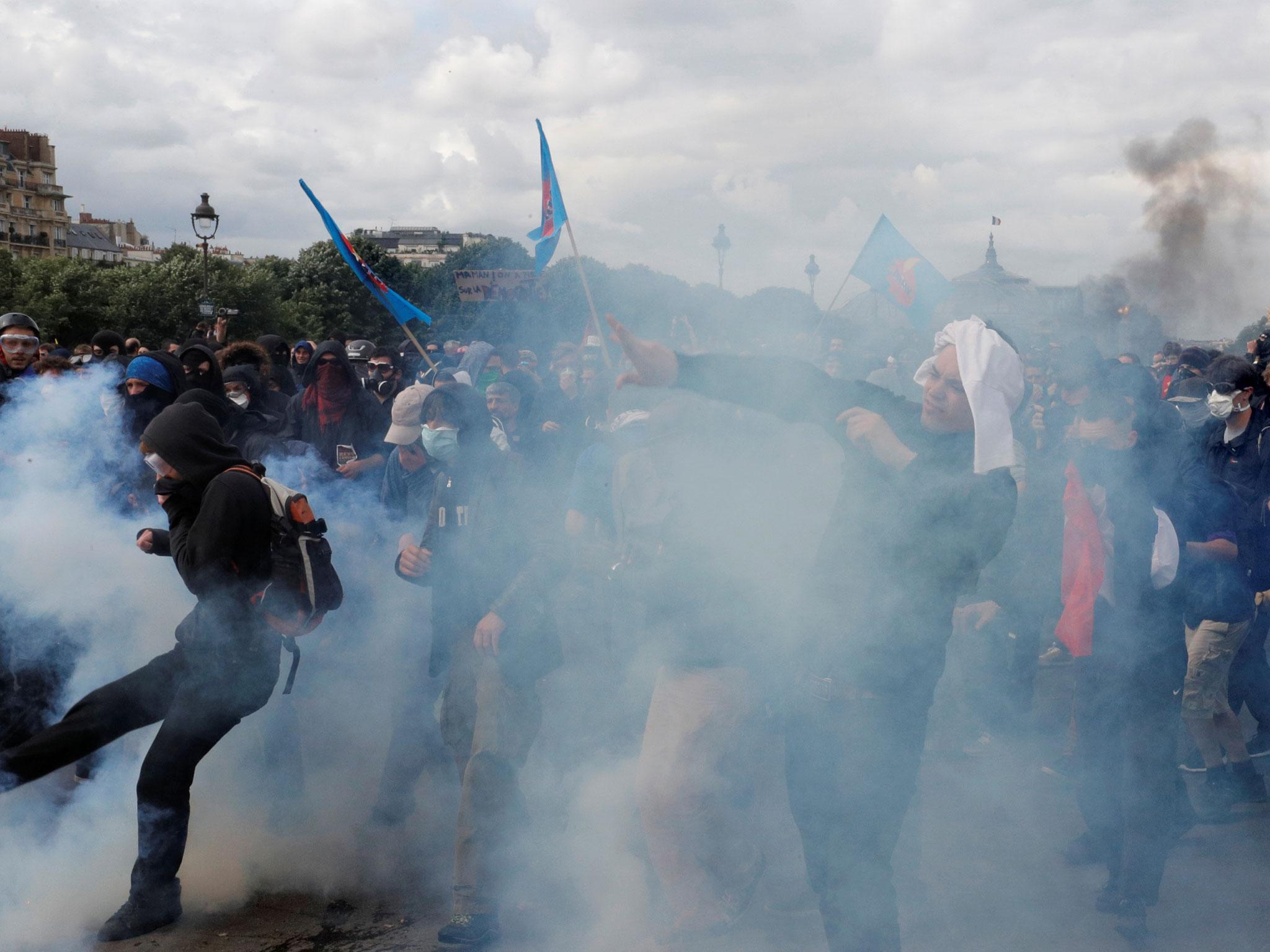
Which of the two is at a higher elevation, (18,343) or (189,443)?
(18,343)

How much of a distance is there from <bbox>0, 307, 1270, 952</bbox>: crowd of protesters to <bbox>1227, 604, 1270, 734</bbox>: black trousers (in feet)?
0.07

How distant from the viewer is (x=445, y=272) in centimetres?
2497

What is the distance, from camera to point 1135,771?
3732 mm

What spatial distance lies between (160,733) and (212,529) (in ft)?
2.29

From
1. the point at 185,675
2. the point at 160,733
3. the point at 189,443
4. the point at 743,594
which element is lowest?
the point at 160,733

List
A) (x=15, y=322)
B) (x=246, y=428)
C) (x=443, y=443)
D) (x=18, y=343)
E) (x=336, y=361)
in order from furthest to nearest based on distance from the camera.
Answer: (x=336, y=361) → (x=15, y=322) → (x=18, y=343) → (x=246, y=428) → (x=443, y=443)

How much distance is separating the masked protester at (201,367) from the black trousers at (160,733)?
198 centimetres

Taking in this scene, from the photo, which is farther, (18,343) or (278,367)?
(278,367)

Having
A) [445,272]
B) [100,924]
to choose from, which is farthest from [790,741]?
[445,272]

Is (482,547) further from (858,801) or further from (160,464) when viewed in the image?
(858,801)

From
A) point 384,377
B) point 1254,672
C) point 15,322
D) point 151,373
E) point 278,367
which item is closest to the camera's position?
point 151,373

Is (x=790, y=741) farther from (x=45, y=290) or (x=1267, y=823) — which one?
(x=45, y=290)

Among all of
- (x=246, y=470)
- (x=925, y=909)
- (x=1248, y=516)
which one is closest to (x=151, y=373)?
(x=246, y=470)

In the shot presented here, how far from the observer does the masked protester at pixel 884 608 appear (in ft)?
9.00
